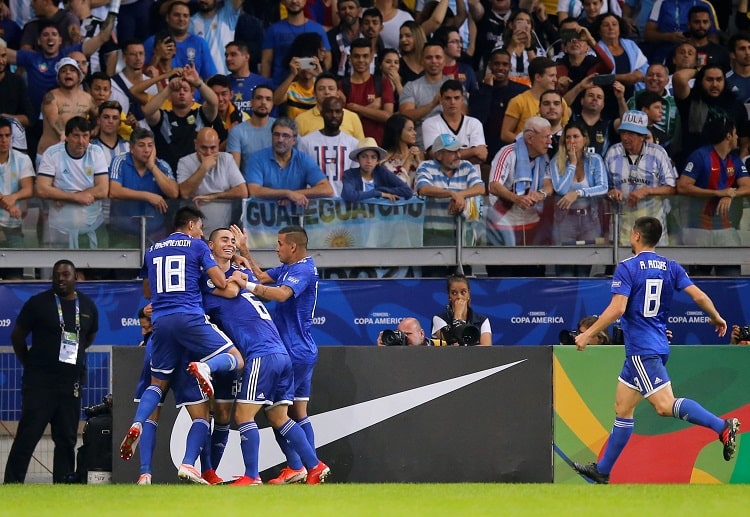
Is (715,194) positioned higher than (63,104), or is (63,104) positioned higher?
(63,104)

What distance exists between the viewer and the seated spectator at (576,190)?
14.6 meters

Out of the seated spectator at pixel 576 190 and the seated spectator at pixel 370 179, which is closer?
the seated spectator at pixel 370 179

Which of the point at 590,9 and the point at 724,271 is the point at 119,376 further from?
the point at 590,9

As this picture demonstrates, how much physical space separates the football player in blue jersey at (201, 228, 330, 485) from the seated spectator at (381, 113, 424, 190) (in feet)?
15.4

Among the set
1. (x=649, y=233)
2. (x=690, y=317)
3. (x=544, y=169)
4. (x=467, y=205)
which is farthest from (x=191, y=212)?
(x=690, y=317)

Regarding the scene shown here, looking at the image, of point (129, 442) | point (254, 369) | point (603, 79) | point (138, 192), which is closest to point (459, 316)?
point (254, 369)

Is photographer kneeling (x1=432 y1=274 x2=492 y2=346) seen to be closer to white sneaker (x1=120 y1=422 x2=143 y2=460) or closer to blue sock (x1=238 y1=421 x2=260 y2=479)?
blue sock (x1=238 y1=421 x2=260 y2=479)

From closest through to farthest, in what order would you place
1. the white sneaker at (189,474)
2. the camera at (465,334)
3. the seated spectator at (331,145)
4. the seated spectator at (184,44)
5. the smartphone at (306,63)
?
1. the white sneaker at (189,474)
2. the camera at (465,334)
3. the seated spectator at (331,145)
4. the smartphone at (306,63)
5. the seated spectator at (184,44)

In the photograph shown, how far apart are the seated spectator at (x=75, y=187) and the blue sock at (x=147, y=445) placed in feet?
13.5

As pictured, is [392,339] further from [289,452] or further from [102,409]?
[102,409]

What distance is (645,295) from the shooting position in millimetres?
10398

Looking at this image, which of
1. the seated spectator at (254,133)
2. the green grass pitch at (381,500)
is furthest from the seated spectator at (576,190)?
the green grass pitch at (381,500)

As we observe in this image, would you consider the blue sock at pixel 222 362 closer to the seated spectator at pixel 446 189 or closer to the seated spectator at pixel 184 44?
the seated spectator at pixel 446 189

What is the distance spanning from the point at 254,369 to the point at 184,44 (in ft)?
24.2
